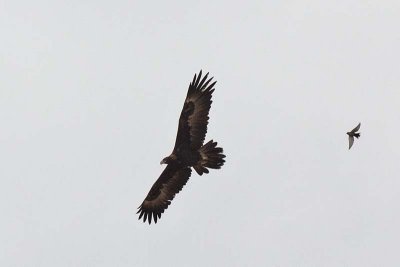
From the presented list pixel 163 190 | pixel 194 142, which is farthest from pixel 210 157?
pixel 163 190

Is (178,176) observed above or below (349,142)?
below

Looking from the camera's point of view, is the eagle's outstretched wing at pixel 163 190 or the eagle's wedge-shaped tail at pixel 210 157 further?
the eagle's outstretched wing at pixel 163 190

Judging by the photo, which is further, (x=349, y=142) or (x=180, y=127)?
(x=349, y=142)

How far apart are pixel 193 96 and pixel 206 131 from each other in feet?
5.16

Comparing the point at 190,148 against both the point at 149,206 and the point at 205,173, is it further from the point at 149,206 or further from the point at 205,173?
the point at 149,206

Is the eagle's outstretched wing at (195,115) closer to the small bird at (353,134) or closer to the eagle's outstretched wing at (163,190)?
the eagle's outstretched wing at (163,190)

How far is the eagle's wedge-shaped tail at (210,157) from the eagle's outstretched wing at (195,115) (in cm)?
35

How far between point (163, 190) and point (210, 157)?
3.87 meters

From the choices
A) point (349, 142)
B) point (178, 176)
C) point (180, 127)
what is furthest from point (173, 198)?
point (349, 142)

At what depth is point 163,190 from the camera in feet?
135

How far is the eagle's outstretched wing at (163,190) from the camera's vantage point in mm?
40406

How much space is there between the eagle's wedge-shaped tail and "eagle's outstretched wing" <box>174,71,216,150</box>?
0.35 m

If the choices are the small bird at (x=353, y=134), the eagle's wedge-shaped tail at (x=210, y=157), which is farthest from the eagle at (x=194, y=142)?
the small bird at (x=353, y=134)

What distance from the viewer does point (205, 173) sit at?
38781mm
